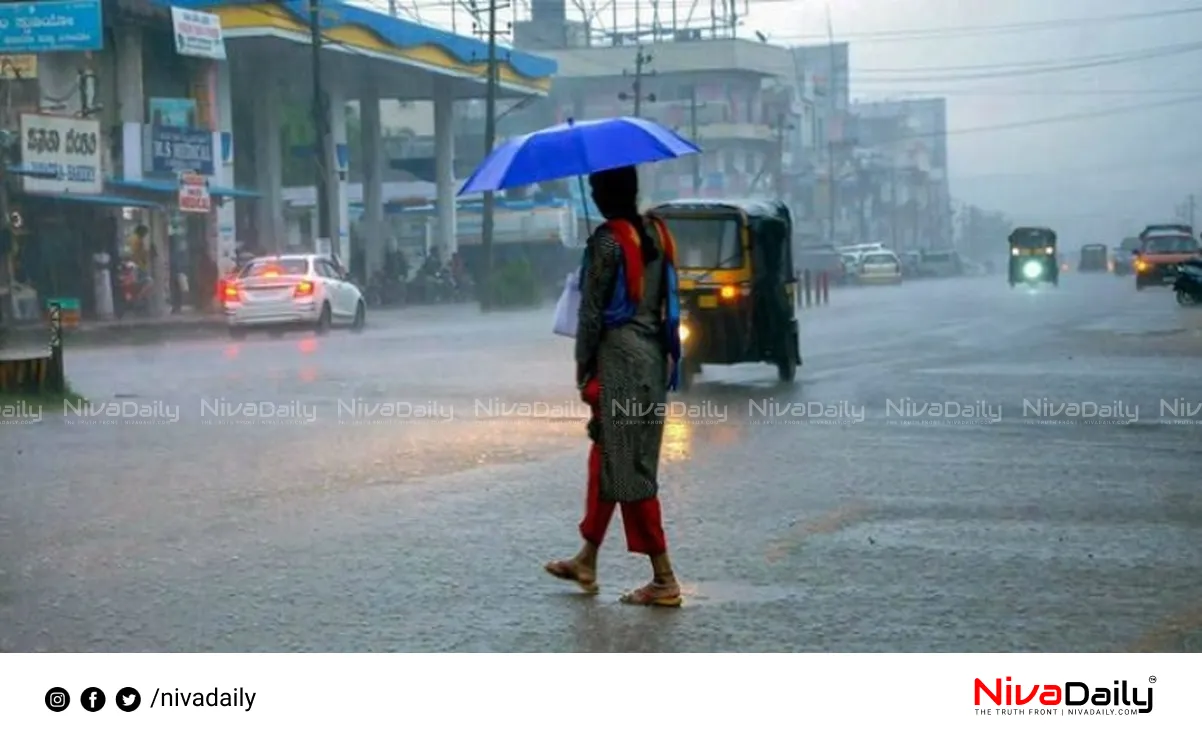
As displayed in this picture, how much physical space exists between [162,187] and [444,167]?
17.4 m

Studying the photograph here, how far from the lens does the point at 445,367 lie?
19.8 metres

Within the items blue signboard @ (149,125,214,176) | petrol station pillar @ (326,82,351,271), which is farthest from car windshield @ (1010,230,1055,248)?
blue signboard @ (149,125,214,176)

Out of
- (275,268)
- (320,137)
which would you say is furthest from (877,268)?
(275,268)

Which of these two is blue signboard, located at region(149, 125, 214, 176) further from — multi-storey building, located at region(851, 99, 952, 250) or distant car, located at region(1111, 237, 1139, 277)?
multi-storey building, located at region(851, 99, 952, 250)

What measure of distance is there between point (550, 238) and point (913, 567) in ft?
168

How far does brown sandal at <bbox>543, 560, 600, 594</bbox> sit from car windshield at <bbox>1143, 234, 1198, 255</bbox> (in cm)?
4028

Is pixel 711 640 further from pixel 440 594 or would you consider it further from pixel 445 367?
pixel 445 367

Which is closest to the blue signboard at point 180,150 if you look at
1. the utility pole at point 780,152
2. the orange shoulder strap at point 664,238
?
the utility pole at point 780,152

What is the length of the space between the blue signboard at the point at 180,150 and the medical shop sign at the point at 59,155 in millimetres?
2874

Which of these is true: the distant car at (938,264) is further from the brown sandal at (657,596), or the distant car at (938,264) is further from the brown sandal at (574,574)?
the brown sandal at (657,596)

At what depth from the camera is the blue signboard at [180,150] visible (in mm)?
40125

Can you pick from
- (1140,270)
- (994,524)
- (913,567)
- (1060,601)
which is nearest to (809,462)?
(994,524)

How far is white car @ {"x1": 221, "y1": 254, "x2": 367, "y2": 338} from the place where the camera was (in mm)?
27766
